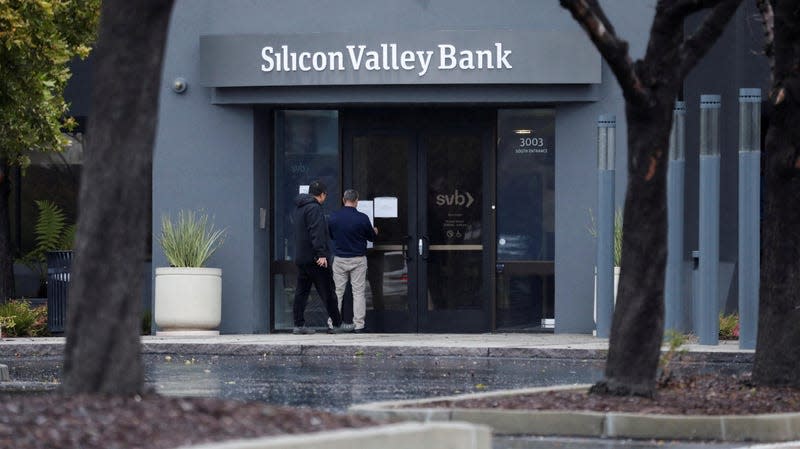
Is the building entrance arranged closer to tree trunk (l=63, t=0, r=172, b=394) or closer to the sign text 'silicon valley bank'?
the sign text 'silicon valley bank'

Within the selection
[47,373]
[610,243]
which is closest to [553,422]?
[47,373]

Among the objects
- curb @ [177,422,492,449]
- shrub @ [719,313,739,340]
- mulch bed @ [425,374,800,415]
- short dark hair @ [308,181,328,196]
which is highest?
short dark hair @ [308,181,328,196]

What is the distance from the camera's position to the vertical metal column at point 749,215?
1625 cm

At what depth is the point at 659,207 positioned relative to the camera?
9.76 m

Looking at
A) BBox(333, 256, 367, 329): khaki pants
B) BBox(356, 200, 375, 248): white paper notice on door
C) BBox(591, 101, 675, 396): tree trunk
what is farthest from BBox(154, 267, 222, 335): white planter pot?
BBox(591, 101, 675, 396): tree trunk

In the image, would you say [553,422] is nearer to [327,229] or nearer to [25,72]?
[25,72]

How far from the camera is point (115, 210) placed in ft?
22.6

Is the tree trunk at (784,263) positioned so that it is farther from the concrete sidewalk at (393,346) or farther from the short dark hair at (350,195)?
the short dark hair at (350,195)

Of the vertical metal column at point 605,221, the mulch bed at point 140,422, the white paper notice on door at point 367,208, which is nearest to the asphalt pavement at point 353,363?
the vertical metal column at point 605,221

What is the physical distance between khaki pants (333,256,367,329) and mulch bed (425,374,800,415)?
9.86 m

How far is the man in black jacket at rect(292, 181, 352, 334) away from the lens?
2023cm

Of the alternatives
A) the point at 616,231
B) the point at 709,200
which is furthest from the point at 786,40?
the point at 616,231

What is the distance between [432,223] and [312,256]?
185 cm

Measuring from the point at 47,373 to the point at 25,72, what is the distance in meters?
3.57
